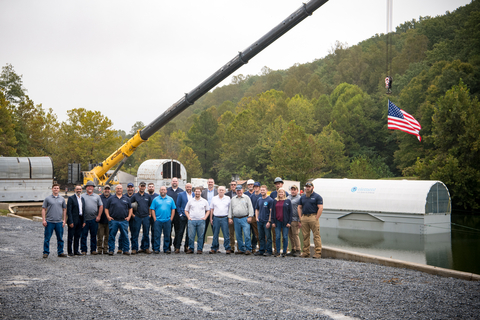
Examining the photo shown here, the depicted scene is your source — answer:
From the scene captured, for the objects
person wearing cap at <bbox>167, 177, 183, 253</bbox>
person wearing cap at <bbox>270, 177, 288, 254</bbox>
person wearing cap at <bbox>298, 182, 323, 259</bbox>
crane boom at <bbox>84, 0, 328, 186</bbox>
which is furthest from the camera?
crane boom at <bbox>84, 0, 328, 186</bbox>

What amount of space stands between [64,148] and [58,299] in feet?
193

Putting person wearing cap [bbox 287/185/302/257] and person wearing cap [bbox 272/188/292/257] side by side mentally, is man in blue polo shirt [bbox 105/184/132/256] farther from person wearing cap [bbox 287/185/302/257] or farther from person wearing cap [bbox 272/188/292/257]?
person wearing cap [bbox 287/185/302/257]

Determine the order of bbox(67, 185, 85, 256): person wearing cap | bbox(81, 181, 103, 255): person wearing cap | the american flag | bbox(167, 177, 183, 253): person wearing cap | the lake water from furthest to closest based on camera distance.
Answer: the american flag → the lake water → bbox(167, 177, 183, 253): person wearing cap → bbox(81, 181, 103, 255): person wearing cap → bbox(67, 185, 85, 256): person wearing cap

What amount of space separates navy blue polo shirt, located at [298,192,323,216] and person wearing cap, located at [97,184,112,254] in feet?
17.1

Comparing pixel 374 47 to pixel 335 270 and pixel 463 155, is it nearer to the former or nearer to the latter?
pixel 463 155

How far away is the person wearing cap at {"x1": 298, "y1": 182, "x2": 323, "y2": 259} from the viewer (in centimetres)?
1166

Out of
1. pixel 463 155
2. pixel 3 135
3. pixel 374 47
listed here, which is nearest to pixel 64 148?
pixel 3 135

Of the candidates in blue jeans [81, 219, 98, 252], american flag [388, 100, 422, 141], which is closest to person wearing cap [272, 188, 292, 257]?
blue jeans [81, 219, 98, 252]

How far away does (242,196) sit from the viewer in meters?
12.0

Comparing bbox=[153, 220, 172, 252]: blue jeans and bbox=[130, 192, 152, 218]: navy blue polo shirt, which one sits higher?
bbox=[130, 192, 152, 218]: navy blue polo shirt

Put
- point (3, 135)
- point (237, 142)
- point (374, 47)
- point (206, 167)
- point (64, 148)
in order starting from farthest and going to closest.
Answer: point (374, 47)
point (206, 167)
point (237, 142)
point (64, 148)
point (3, 135)

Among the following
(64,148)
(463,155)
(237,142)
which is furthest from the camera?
(237,142)

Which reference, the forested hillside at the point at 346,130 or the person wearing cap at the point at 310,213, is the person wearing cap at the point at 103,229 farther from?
the forested hillside at the point at 346,130

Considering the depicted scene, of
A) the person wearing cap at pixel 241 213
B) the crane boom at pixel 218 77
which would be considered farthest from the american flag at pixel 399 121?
the person wearing cap at pixel 241 213
